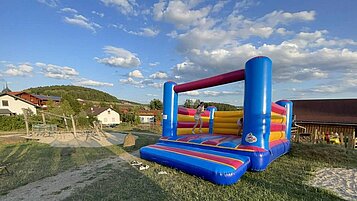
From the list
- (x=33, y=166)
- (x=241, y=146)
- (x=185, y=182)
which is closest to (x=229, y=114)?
(x=241, y=146)

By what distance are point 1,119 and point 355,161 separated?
2901cm

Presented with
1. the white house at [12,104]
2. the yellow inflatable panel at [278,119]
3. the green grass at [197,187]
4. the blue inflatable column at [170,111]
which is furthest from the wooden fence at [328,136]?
the white house at [12,104]

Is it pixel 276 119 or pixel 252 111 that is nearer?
pixel 252 111

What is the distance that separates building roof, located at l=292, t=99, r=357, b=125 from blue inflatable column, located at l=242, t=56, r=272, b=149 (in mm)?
13744

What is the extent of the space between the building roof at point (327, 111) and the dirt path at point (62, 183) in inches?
630

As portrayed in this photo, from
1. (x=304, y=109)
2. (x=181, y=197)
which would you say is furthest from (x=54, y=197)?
(x=304, y=109)

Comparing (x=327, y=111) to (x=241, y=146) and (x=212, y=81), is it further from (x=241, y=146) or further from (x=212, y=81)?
(x=241, y=146)

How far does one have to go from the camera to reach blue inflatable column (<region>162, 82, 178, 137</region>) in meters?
7.72

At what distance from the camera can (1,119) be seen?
2217 cm

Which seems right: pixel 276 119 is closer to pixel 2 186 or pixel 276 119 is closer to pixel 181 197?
pixel 181 197

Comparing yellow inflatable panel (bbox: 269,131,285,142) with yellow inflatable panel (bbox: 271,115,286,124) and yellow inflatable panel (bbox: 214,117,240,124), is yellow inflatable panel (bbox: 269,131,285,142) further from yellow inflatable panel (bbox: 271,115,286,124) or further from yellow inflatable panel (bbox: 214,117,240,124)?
yellow inflatable panel (bbox: 214,117,240,124)

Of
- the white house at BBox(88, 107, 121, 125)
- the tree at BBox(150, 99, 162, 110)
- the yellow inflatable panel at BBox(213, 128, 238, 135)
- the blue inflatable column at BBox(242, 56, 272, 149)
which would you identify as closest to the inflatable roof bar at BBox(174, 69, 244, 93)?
the blue inflatable column at BBox(242, 56, 272, 149)

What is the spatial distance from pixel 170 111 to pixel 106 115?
37.3 meters

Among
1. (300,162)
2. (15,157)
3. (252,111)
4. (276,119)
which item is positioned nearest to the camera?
(252,111)
